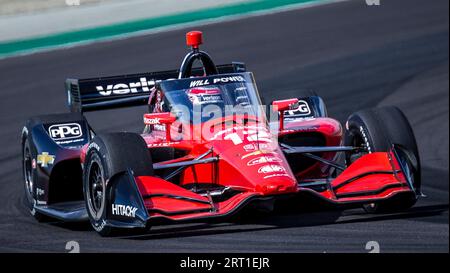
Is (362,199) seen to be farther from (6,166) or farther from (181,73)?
(6,166)

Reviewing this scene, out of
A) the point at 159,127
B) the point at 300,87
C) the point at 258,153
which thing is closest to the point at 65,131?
the point at 159,127

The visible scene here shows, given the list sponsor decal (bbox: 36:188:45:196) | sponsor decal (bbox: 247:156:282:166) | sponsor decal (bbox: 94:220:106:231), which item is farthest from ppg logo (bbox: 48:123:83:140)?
sponsor decal (bbox: 247:156:282:166)

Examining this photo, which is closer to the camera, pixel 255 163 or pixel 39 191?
pixel 255 163

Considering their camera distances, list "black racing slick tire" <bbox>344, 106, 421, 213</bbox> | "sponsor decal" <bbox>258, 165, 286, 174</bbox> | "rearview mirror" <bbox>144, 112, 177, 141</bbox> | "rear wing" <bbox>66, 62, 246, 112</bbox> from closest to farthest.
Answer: "sponsor decal" <bbox>258, 165, 286, 174</bbox> < "black racing slick tire" <bbox>344, 106, 421, 213</bbox> < "rearview mirror" <bbox>144, 112, 177, 141</bbox> < "rear wing" <bbox>66, 62, 246, 112</bbox>

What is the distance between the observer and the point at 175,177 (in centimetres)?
1011

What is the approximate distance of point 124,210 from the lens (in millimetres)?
9148

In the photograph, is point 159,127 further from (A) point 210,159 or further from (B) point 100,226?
(B) point 100,226

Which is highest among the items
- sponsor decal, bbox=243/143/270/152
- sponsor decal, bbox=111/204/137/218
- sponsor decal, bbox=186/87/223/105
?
sponsor decal, bbox=186/87/223/105

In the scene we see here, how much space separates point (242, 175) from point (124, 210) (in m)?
0.94

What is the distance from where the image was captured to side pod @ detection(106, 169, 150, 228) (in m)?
9.00

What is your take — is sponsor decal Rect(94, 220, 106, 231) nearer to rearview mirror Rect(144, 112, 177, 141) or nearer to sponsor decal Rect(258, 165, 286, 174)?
rearview mirror Rect(144, 112, 177, 141)

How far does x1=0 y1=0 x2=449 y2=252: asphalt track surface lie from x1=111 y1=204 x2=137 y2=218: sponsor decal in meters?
0.22

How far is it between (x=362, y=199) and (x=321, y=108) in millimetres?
2384

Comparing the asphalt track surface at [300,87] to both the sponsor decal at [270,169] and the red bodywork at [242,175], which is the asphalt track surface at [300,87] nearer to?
the red bodywork at [242,175]
